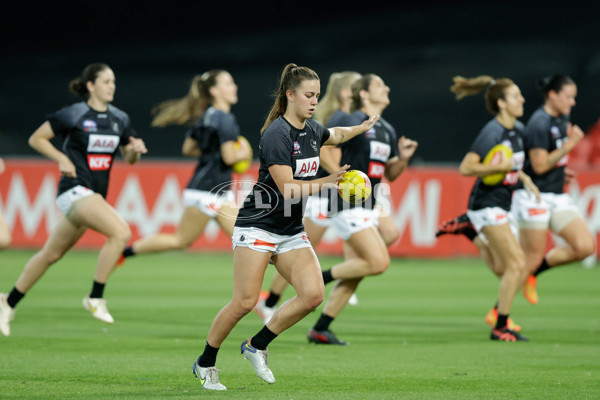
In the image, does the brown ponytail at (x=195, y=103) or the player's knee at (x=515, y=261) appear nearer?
the player's knee at (x=515, y=261)

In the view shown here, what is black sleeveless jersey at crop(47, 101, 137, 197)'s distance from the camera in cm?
953

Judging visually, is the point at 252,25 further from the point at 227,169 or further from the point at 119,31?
the point at 227,169

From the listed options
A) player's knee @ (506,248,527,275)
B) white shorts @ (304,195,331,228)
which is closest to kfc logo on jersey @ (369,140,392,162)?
white shorts @ (304,195,331,228)

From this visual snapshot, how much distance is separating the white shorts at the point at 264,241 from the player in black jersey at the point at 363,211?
7.75ft

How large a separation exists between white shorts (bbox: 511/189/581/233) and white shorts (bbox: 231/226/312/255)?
4.58 meters

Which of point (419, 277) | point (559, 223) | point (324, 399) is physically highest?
point (559, 223)

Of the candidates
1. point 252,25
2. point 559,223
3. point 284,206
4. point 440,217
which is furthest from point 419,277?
point 252,25

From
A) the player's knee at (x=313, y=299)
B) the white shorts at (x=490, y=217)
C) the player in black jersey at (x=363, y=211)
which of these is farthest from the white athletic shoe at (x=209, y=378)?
the white shorts at (x=490, y=217)

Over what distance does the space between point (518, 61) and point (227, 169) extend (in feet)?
49.5

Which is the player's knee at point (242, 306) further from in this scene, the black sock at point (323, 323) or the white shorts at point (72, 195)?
the white shorts at point (72, 195)

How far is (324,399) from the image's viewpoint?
20.1ft

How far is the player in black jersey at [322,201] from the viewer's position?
9508 millimetres

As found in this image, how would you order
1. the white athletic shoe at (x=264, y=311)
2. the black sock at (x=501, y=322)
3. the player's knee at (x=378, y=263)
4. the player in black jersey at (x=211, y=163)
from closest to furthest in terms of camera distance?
the player's knee at (x=378, y=263) → the black sock at (x=501, y=322) → the white athletic shoe at (x=264, y=311) → the player in black jersey at (x=211, y=163)

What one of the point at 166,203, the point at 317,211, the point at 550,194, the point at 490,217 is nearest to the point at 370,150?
the point at 317,211
